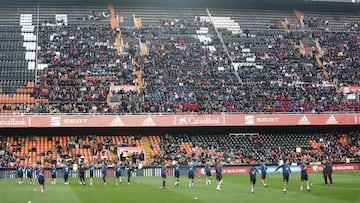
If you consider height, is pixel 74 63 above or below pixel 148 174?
above

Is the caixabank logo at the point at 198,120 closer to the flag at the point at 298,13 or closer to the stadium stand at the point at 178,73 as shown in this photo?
the stadium stand at the point at 178,73

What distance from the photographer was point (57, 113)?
55.8 m

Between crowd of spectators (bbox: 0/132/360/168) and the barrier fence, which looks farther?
crowd of spectators (bbox: 0/132/360/168)

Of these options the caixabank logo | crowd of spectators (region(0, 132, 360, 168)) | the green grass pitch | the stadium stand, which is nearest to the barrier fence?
crowd of spectators (region(0, 132, 360, 168))

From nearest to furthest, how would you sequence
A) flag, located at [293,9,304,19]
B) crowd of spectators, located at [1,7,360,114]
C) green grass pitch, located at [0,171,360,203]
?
green grass pitch, located at [0,171,360,203]
crowd of spectators, located at [1,7,360,114]
flag, located at [293,9,304,19]

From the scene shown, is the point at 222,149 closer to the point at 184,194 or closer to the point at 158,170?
the point at 158,170

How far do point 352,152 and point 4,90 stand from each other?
3759 centimetres

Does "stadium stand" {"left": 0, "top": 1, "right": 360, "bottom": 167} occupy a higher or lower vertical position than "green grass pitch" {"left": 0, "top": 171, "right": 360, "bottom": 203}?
higher

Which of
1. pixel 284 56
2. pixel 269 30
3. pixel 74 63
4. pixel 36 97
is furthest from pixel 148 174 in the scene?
pixel 269 30

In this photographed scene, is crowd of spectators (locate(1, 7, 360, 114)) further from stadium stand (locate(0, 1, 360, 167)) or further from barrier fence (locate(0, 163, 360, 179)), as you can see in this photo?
barrier fence (locate(0, 163, 360, 179))

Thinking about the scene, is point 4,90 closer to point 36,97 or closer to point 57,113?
point 36,97

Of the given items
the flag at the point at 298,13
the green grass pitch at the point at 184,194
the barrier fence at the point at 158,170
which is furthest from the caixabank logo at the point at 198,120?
the flag at the point at 298,13

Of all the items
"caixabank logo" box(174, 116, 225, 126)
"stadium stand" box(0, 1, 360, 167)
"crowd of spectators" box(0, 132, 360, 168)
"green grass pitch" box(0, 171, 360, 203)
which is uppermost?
"stadium stand" box(0, 1, 360, 167)

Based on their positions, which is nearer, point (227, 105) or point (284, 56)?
point (227, 105)
